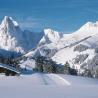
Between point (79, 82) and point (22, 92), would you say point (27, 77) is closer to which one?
point (79, 82)

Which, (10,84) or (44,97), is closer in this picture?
(44,97)

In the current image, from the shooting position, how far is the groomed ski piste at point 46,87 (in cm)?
2558

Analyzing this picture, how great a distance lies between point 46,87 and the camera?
94.8ft

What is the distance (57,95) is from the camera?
83.6 ft

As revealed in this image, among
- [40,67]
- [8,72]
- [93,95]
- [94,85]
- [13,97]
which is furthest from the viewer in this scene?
[40,67]

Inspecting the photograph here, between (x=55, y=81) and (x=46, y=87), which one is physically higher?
(x=55, y=81)

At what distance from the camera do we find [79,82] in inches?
1273

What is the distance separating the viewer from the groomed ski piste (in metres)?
25.6

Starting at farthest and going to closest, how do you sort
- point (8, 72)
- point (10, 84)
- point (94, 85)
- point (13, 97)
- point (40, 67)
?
point (40, 67) < point (8, 72) < point (94, 85) < point (10, 84) < point (13, 97)

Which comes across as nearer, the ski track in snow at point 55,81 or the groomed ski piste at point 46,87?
the groomed ski piste at point 46,87

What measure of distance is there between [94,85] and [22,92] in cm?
745

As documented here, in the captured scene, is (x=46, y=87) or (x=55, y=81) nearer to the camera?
(x=46, y=87)

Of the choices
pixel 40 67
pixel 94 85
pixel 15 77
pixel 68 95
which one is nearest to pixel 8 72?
pixel 15 77

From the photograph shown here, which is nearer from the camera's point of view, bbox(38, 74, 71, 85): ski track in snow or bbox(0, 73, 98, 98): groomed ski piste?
bbox(0, 73, 98, 98): groomed ski piste
